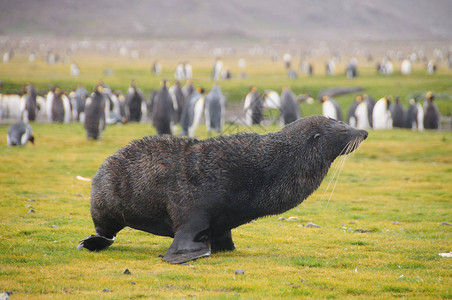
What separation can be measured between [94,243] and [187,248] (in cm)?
142

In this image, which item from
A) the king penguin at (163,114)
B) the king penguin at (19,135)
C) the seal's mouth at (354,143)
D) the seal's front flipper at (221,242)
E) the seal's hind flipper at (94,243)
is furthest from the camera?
the king penguin at (163,114)

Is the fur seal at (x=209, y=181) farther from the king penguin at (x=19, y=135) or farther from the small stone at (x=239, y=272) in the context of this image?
the king penguin at (x=19, y=135)

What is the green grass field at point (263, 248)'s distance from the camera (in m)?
6.21

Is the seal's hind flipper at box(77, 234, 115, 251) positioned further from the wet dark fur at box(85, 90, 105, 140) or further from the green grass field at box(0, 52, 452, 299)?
the wet dark fur at box(85, 90, 105, 140)

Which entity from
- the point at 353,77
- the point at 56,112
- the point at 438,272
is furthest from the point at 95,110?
the point at 353,77

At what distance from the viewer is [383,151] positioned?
22203 millimetres

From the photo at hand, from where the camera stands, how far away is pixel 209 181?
7.46 meters

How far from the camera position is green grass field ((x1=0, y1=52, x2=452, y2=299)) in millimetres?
6215

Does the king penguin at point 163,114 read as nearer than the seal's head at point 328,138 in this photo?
No

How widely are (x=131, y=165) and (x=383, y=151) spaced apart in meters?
16.1

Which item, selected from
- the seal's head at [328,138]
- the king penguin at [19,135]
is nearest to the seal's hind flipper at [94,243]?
the seal's head at [328,138]

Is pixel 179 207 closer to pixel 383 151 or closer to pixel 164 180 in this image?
pixel 164 180

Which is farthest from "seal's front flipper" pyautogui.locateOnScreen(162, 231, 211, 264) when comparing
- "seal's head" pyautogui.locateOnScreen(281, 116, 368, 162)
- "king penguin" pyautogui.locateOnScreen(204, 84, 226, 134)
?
"king penguin" pyautogui.locateOnScreen(204, 84, 226, 134)

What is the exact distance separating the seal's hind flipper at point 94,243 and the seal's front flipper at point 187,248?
1.07m
